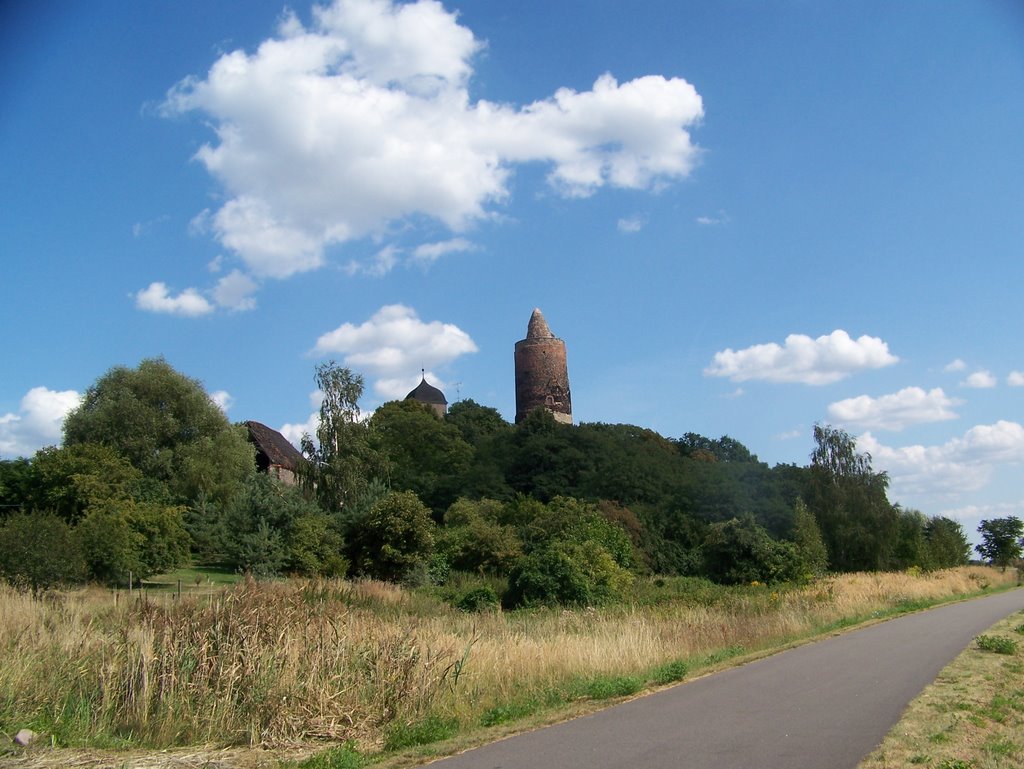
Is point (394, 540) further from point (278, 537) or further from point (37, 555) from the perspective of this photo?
point (37, 555)

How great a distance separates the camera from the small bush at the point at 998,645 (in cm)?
1452

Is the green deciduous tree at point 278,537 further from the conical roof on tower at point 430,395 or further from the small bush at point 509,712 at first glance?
the conical roof on tower at point 430,395

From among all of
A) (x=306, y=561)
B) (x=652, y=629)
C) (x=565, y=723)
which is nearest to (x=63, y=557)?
(x=306, y=561)

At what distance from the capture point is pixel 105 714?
8852 millimetres

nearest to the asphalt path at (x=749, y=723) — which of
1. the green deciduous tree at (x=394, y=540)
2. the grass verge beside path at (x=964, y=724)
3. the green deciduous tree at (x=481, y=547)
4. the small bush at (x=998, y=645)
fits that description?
the grass verge beside path at (x=964, y=724)

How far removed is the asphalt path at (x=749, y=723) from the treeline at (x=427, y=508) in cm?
1678

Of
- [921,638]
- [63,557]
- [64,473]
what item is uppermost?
[64,473]

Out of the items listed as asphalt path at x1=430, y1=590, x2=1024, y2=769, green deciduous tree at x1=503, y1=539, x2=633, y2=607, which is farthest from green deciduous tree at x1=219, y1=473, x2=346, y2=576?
asphalt path at x1=430, y1=590, x2=1024, y2=769

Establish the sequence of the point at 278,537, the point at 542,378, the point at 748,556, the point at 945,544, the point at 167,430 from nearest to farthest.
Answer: the point at 278,537
the point at 748,556
the point at 167,430
the point at 945,544
the point at 542,378

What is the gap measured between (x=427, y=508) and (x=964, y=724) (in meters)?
37.8

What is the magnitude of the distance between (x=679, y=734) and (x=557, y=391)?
253 feet

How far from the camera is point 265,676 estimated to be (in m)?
9.37

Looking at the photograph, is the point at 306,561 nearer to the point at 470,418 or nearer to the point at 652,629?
the point at 652,629

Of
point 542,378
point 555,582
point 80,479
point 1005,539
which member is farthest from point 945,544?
point 80,479
